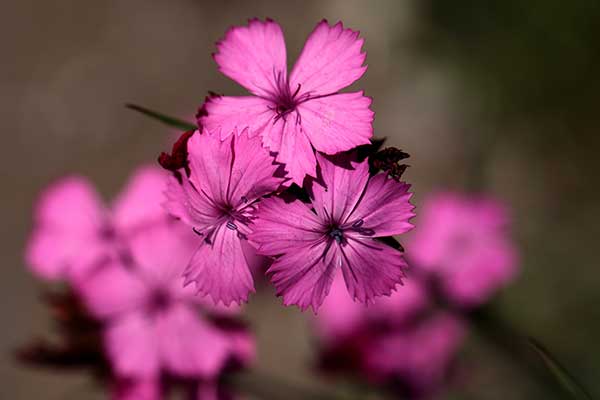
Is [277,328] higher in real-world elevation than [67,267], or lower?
lower

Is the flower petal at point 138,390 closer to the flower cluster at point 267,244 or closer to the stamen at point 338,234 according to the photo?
the flower cluster at point 267,244

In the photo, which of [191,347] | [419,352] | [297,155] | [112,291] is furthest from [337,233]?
[419,352]

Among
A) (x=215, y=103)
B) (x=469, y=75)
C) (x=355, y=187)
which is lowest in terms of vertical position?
(x=355, y=187)

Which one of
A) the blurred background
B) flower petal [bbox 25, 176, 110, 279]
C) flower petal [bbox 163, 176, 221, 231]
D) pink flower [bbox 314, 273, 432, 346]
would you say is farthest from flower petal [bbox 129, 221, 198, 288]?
the blurred background

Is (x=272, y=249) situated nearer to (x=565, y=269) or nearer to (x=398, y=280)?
(x=398, y=280)

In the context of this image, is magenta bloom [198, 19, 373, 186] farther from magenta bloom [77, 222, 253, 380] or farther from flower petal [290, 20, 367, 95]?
magenta bloom [77, 222, 253, 380]

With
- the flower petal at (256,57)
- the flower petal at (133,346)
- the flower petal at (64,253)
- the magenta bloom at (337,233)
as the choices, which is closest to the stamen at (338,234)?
the magenta bloom at (337,233)

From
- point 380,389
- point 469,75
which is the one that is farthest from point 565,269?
point 380,389
